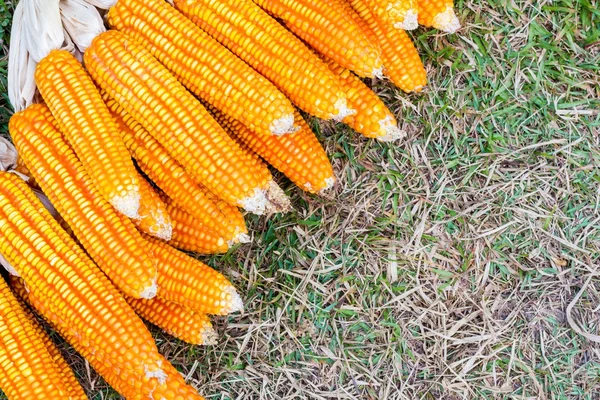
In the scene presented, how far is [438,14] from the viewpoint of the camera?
3.00 metres

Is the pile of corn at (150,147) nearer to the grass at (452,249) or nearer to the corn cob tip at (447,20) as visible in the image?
the corn cob tip at (447,20)

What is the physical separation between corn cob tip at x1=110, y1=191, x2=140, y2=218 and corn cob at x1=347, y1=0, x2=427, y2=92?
1464mm

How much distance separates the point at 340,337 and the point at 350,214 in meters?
0.70

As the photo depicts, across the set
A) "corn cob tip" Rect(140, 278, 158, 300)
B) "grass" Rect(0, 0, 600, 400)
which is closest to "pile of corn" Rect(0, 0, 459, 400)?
"corn cob tip" Rect(140, 278, 158, 300)

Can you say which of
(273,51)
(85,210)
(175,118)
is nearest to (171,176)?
(175,118)

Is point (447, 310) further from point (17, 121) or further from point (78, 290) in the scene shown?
point (17, 121)

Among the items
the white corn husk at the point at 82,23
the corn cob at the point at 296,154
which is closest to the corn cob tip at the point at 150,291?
the corn cob at the point at 296,154

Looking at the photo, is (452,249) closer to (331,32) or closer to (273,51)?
(331,32)

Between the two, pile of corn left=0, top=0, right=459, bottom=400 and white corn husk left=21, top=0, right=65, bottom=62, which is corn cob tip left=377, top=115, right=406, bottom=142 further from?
white corn husk left=21, top=0, right=65, bottom=62

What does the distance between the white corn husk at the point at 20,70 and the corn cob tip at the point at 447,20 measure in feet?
6.80

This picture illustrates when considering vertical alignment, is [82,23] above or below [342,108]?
above

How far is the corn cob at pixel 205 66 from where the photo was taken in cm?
275

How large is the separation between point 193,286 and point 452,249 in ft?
4.82

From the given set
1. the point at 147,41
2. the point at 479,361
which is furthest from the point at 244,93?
the point at 479,361
